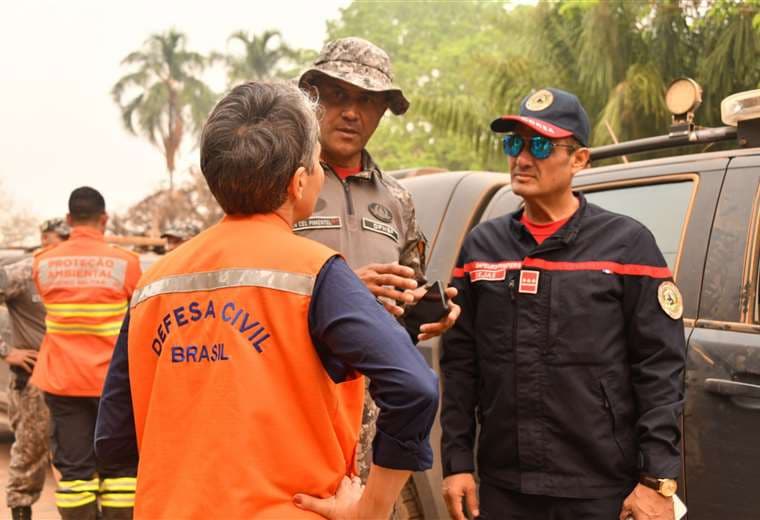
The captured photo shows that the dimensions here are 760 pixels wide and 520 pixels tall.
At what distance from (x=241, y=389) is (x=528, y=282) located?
4.17ft

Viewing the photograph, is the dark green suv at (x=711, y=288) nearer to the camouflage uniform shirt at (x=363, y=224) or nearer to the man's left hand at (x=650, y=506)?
the man's left hand at (x=650, y=506)

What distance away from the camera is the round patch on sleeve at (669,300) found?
102 inches

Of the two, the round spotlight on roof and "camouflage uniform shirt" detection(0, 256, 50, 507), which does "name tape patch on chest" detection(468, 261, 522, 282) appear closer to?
the round spotlight on roof

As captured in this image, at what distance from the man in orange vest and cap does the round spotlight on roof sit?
8.11ft

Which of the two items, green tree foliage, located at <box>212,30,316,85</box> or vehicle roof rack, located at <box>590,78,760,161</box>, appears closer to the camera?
vehicle roof rack, located at <box>590,78,760,161</box>

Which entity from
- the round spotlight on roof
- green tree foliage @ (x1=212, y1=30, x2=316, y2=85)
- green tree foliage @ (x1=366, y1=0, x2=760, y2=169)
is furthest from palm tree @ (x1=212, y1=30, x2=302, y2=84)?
the round spotlight on roof

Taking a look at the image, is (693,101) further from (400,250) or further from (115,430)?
(115,430)

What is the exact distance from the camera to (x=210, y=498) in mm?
1722

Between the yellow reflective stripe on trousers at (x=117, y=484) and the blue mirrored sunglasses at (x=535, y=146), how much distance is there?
339 centimetres

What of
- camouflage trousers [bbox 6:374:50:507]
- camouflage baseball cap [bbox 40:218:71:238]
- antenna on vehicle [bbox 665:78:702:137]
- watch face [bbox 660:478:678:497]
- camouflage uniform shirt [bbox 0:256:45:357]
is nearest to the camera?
watch face [bbox 660:478:678:497]

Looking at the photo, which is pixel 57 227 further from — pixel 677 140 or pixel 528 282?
pixel 528 282

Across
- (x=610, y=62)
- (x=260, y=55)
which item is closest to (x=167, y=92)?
(x=260, y=55)

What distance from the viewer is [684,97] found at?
3.90 metres

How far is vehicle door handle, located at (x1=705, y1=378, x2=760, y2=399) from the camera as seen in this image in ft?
9.21
